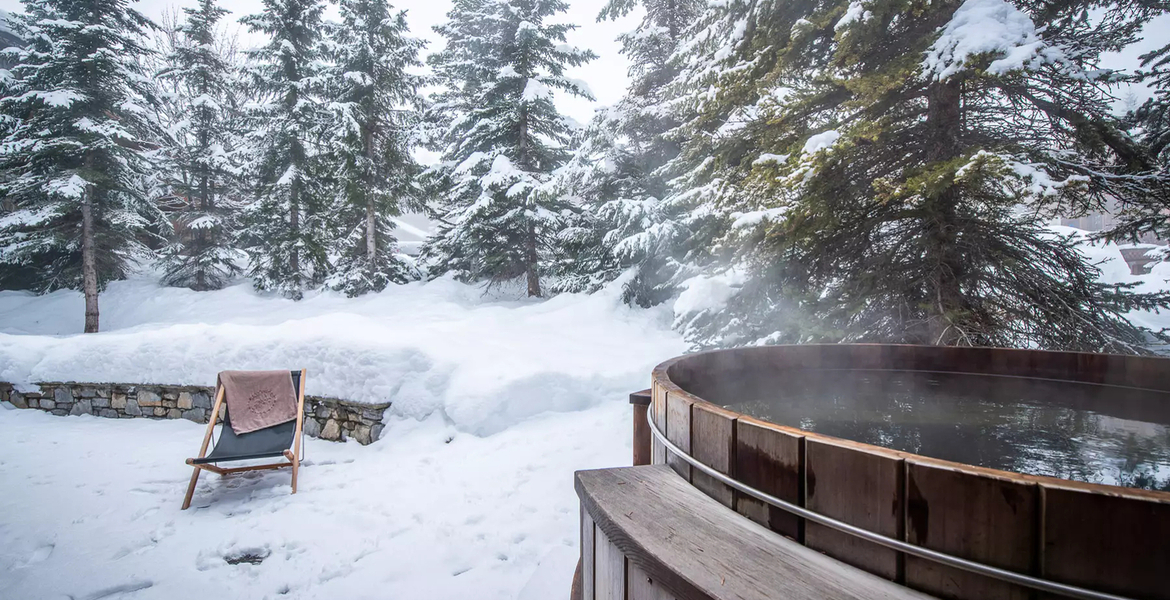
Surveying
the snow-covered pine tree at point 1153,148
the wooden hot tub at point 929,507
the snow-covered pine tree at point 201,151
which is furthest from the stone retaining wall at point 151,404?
the snow-covered pine tree at point 201,151

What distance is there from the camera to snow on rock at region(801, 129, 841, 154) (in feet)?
12.1

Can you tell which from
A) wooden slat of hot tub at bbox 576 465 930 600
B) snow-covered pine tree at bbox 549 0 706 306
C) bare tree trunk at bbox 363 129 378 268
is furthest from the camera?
bare tree trunk at bbox 363 129 378 268

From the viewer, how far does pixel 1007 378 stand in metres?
2.36

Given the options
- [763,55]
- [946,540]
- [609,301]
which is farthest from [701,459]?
[609,301]

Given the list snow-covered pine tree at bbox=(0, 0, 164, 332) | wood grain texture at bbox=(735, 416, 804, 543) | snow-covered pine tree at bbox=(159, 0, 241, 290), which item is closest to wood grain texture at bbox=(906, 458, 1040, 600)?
wood grain texture at bbox=(735, 416, 804, 543)

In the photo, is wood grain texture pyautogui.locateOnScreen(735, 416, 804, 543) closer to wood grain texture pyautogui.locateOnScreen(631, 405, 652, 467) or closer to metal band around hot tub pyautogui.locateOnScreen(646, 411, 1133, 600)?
metal band around hot tub pyautogui.locateOnScreen(646, 411, 1133, 600)

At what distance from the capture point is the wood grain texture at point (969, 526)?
76cm

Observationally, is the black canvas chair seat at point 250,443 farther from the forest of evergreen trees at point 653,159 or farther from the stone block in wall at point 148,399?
the forest of evergreen trees at point 653,159

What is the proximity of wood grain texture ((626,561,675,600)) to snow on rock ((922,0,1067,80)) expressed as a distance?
377 cm

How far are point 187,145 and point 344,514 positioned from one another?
52.5ft

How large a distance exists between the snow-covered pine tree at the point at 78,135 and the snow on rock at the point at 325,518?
9.44 meters

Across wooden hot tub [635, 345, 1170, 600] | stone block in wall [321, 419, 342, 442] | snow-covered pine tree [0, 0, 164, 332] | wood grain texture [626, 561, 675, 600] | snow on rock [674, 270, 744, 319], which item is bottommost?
stone block in wall [321, 419, 342, 442]

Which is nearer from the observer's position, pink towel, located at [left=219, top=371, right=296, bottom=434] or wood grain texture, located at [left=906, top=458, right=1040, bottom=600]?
wood grain texture, located at [left=906, top=458, right=1040, bottom=600]

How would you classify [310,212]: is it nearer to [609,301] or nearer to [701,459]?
[609,301]
